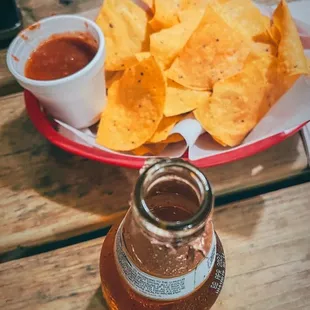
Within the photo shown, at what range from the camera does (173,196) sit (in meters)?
0.53

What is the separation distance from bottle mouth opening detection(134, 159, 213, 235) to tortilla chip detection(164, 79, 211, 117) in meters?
0.32

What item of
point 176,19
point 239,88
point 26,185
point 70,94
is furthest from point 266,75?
point 26,185

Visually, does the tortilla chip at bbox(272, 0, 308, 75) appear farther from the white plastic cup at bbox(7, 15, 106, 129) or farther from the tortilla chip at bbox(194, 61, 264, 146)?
the white plastic cup at bbox(7, 15, 106, 129)

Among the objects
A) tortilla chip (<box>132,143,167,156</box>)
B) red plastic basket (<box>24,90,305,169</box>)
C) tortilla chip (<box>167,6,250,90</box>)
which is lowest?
tortilla chip (<box>132,143,167,156</box>)

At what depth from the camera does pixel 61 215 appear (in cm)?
82

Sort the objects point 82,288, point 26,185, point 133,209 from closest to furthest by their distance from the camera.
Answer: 1. point 133,209
2. point 82,288
3. point 26,185

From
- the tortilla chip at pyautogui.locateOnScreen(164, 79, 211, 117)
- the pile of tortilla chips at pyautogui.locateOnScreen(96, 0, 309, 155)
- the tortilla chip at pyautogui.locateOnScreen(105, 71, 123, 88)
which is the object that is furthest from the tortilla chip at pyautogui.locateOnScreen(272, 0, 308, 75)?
the tortilla chip at pyautogui.locateOnScreen(105, 71, 123, 88)

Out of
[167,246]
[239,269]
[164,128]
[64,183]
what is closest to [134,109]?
[164,128]

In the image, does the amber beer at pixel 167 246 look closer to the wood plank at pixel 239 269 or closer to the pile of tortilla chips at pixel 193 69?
the wood plank at pixel 239 269

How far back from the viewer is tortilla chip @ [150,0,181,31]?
3.06 feet

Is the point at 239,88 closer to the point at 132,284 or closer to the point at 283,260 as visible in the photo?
the point at 283,260

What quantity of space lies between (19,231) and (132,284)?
0.97ft

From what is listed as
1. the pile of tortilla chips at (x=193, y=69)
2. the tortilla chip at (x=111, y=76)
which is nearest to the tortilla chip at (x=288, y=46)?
the pile of tortilla chips at (x=193, y=69)

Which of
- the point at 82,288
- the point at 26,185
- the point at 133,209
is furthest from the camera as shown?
the point at 26,185
